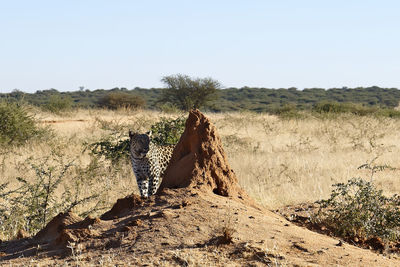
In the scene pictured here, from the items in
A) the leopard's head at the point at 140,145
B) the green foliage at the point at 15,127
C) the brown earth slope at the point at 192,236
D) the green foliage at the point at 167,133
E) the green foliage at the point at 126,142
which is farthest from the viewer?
the green foliage at the point at 15,127

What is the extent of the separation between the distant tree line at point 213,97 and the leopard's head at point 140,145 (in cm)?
2207

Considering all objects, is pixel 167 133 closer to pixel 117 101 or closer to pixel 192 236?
pixel 192 236

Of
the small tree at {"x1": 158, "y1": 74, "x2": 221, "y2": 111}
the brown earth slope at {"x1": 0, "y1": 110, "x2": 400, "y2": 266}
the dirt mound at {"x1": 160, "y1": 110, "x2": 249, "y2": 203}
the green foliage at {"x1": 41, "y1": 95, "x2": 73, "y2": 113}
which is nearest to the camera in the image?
the brown earth slope at {"x1": 0, "y1": 110, "x2": 400, "y2": 266}

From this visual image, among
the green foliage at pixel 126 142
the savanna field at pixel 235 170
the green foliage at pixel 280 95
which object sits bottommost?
the savanna field at pixel 235 170

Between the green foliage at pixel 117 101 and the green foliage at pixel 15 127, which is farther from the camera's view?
the green foliage at pixel 117 101

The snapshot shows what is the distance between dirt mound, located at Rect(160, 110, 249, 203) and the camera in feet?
18.4

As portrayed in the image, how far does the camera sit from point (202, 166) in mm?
5672

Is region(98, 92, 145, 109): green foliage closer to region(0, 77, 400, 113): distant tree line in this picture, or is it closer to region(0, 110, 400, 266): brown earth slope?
region(0, 77, 400, 113): distant tree line

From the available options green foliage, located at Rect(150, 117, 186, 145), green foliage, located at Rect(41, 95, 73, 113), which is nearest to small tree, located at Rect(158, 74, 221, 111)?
green foliage, located at Rect(41, 95, 73, 113)

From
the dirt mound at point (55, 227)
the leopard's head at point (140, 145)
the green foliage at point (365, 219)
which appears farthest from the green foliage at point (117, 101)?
the dirt mound at point (55, 227)

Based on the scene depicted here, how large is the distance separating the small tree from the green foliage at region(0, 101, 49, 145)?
63.9ft

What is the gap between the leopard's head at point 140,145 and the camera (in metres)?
8.13

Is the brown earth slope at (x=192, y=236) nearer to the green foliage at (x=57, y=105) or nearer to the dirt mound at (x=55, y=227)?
the dirt mound at (x=55, y=227)

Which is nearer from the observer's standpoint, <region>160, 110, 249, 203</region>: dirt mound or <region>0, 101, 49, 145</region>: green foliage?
<region>160, 110, 249, 203</region>: dirt mound
